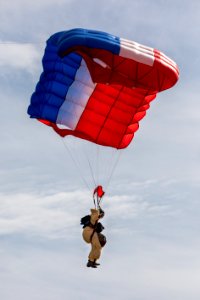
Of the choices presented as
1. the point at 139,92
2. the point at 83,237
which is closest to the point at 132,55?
the point at 139,92

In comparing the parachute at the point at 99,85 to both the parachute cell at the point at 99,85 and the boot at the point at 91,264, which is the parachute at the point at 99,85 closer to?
the parachute cell at the point at 99,85

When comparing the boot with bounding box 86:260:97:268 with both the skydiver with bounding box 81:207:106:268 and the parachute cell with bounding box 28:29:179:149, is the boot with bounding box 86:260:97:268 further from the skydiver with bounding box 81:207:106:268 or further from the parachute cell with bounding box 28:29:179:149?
the parachute cell with bounding box 28:29:179:149

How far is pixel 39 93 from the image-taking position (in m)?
30.2

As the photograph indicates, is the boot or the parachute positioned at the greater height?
the parachute

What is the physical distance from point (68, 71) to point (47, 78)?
2.51 ft

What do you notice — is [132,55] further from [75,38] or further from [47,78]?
[47,78]

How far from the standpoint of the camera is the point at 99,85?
3042 cm

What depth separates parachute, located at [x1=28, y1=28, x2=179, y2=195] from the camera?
90.3 ft

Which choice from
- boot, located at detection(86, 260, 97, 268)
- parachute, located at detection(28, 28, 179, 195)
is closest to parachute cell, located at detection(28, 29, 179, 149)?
parachute, located at detection(28, 28, 179, 195)

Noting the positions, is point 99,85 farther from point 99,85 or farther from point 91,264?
point 91,264

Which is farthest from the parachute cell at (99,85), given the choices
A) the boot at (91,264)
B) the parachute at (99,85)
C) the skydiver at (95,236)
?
the boot at (91,264)

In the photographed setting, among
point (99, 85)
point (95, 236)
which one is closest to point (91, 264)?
point (95, 236)

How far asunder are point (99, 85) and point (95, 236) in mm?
5490

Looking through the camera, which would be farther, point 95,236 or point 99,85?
point 99,85
